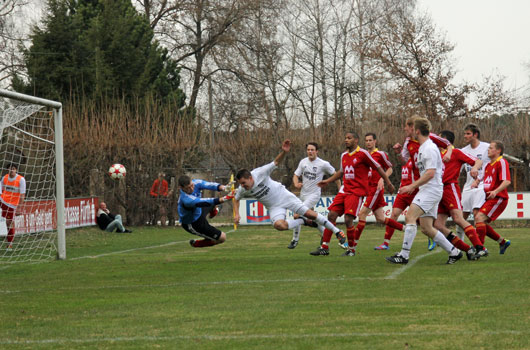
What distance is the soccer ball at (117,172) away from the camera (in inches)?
1043

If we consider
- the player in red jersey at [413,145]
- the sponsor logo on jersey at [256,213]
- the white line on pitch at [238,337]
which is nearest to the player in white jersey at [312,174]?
the player in red jersey at [413,145]

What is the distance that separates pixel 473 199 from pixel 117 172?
49.7 ft

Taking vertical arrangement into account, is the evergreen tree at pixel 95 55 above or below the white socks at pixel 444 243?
above

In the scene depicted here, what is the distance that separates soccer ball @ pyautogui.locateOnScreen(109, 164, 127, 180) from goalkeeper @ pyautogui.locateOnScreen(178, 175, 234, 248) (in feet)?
40.8

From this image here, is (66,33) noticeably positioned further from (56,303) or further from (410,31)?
(56,303)

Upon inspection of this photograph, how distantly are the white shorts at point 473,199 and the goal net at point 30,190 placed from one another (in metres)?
7.49

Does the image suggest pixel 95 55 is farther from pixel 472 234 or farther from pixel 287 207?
pixel 472 234

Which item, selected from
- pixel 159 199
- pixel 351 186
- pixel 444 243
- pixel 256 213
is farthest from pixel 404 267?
pixel 159 199

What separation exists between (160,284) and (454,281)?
3.65 metres

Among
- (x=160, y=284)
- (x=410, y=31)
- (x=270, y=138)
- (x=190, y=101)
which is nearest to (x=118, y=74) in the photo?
(x=190, y=101)

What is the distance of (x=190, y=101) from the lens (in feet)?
146

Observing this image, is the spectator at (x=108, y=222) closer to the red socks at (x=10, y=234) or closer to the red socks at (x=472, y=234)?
the red socks at (x=10, y=234)

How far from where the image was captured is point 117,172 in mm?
26578

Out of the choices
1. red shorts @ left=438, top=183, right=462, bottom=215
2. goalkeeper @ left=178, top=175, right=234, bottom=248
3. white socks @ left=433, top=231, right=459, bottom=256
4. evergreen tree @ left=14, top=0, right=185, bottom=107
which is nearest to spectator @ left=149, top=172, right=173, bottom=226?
evergreen tree @ left=14, top=0, right=185, bottom=107
